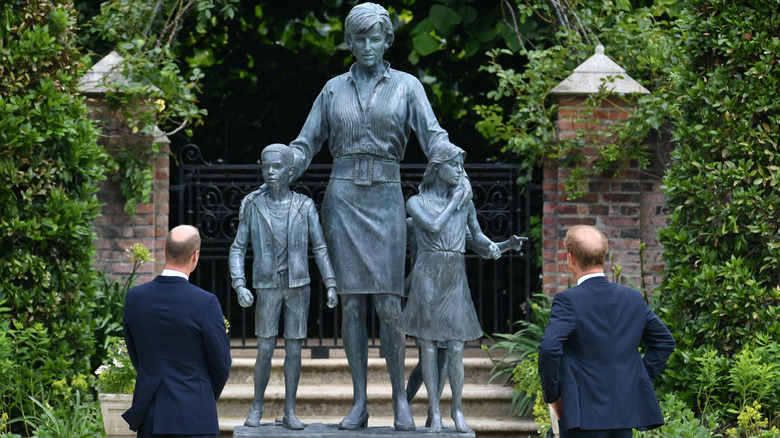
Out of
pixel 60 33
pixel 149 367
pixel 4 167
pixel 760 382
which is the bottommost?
pixel 760 382

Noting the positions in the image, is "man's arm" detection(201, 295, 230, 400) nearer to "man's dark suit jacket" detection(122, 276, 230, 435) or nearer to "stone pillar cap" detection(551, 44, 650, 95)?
"man's dark suit jacket" detection(122, 276, 230, 435)

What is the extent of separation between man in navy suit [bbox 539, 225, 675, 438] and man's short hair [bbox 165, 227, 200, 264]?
1.32 metres

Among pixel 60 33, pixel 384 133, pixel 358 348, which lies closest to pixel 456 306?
pixel 358 348

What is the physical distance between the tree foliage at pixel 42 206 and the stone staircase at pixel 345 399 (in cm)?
113

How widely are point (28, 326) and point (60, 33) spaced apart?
1.83 meters

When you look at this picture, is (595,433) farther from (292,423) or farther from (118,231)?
(118,231)

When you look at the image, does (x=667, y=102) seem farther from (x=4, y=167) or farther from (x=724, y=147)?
(x=4, y=167)

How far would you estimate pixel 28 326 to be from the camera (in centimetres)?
637

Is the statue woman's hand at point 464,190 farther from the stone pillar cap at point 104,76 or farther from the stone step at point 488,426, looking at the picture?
the stone pillar cap at point 104,76

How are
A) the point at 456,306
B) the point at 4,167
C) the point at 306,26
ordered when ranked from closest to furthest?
the point at 456,306 → the point at 4,167 → the point at 306,26

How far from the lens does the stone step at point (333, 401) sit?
280 inches

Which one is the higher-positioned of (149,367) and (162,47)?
(162,47)

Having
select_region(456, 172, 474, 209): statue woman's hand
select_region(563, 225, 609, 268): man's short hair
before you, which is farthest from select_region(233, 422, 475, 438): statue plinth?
select_region(563, 225, 609, 268): man's short hair

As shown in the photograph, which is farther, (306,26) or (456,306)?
(306,26)
